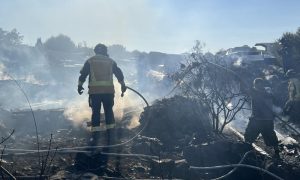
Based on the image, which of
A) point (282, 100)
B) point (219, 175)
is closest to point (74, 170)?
point (219, 175)

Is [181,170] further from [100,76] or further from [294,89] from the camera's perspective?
[294,89]

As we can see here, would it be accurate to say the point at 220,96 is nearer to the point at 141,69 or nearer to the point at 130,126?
the point at 130,126

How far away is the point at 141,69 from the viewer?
28.5 m

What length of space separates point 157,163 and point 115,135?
240 centimetres

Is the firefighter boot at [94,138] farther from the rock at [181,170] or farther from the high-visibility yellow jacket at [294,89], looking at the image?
the high-visibility yellow jacket at [294,89]

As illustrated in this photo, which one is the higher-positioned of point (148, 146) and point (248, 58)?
point (248, 58)

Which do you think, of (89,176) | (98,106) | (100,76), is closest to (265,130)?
(98,106)

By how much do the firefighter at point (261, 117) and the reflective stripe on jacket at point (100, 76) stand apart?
10.3 feet

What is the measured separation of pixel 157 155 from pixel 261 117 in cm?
247

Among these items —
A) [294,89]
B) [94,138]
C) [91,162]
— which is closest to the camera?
[91,162]

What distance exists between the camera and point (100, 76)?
7.75 metres

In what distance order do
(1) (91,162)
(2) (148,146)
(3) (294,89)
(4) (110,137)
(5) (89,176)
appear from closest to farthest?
(5) (89,176) < (1) (91,162) < (2) (148,146) < (4) (110,137) < (3) (294,89)

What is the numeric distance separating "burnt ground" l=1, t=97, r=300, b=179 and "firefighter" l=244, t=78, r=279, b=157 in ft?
1.47

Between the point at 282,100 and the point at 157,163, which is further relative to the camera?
the point at 282,100
